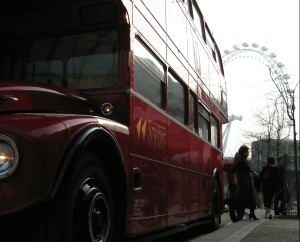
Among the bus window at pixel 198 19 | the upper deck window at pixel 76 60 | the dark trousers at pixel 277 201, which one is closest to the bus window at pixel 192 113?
the bus window at pixel 198 19

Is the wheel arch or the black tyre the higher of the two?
the wheel arch

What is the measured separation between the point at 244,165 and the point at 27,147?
894 cm

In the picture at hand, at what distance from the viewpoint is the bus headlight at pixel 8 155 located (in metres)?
3.22

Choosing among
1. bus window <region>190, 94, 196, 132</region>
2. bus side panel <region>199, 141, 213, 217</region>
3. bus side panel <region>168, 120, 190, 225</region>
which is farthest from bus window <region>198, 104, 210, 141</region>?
bus side panel <region>168, 120, 190, 225</region>

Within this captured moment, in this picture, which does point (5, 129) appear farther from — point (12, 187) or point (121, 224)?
point (121, 224)

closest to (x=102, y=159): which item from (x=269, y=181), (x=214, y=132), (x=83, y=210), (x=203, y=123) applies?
(x=83, y=210)

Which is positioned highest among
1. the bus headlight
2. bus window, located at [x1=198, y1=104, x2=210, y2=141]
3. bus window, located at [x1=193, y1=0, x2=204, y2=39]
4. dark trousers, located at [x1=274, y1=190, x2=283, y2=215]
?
bus window, located at [x1=193, y1=0, x2=204, y2=39]

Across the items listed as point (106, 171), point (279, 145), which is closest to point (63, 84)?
point (106, 171)

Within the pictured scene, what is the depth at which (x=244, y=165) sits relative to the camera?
1162cm

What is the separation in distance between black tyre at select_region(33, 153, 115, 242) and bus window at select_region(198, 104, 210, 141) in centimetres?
476

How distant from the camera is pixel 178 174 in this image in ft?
22.2

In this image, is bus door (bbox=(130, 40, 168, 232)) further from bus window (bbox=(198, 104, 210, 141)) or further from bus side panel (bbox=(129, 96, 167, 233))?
bus window (bbox=(198, 104, 210, 141))

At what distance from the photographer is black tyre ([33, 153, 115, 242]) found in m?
3.38

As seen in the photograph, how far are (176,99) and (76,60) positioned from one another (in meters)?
2.23
